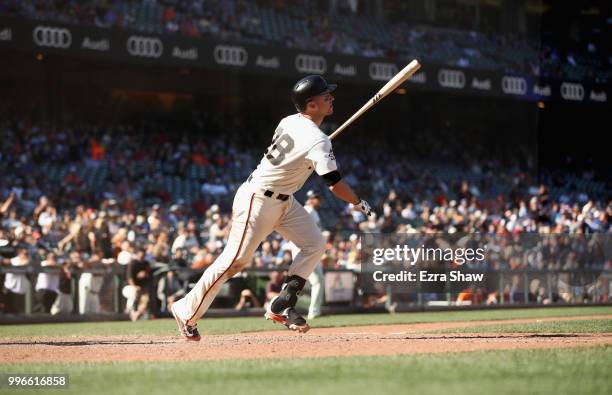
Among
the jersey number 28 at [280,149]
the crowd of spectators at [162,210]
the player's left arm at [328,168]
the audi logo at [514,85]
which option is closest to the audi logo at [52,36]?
the crowd of spectators at [162,210]

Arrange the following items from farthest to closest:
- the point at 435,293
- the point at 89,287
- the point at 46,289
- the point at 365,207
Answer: the point at 435,293 < the point at 89,287 < the point at 46,289 < the point at 365,207

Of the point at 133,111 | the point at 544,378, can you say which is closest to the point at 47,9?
the point at 133,111

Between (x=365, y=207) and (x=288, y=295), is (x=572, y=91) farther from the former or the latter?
(x=365, y=207)

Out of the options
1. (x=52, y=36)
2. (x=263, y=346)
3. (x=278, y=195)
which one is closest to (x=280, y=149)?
(x=278, y=195)

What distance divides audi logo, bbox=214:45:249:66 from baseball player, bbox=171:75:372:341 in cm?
1643

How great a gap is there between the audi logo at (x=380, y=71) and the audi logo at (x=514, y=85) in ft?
13.0

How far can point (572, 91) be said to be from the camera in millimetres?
30672

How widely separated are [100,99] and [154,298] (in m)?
13.2

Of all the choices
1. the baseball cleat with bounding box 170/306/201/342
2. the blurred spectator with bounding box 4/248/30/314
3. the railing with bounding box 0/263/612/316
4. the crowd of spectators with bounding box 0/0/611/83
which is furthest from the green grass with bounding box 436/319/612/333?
the crowd of spectators with bounding box 0/0/611/83

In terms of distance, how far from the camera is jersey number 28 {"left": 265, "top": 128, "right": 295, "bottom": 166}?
760cm

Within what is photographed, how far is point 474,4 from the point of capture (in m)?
35.7

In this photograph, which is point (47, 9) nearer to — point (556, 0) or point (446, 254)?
point (446, 254)

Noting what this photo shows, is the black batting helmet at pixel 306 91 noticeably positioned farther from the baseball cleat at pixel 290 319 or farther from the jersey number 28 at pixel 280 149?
the baseball cleat at pixel 290 319

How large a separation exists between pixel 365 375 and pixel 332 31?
2384cm
